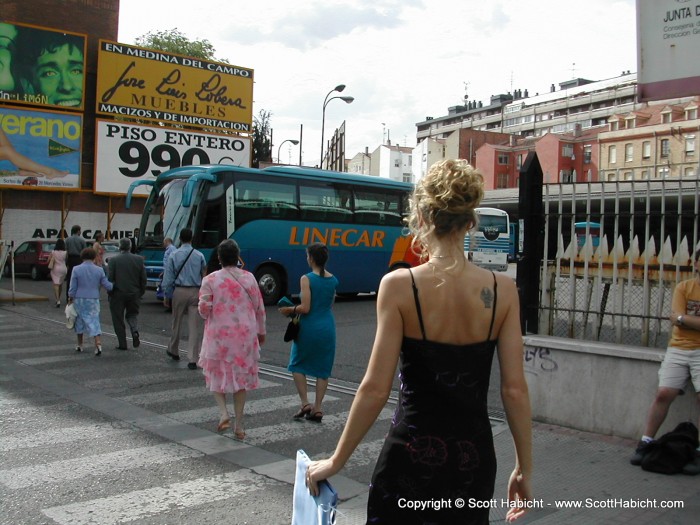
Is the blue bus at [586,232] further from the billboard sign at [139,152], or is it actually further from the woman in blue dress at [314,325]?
the billboard sign at [139,152]

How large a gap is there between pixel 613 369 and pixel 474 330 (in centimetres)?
435

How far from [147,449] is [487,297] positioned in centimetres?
455

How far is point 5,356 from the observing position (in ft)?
35.2

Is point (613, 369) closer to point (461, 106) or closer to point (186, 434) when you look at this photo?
point (186, 434)

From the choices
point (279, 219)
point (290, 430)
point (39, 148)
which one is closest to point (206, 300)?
point (290, 430)

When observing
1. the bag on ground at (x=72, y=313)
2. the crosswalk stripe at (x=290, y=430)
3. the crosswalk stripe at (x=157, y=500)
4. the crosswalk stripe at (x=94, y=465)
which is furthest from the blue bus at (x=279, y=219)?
the crosswalk stripe at (x=157, y=500)

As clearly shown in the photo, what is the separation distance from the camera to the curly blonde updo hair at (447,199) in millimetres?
2594

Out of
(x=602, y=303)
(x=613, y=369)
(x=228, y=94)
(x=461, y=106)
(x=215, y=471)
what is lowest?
(x=215, y=471)

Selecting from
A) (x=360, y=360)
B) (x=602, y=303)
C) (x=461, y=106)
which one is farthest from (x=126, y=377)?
(x=461, y=106)

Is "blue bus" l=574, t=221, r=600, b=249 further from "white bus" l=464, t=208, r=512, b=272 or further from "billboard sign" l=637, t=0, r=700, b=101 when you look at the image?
"white bus" l=464, t=208, r=512, b=272

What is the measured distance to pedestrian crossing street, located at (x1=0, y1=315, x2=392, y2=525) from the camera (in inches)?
194

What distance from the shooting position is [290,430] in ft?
23.1

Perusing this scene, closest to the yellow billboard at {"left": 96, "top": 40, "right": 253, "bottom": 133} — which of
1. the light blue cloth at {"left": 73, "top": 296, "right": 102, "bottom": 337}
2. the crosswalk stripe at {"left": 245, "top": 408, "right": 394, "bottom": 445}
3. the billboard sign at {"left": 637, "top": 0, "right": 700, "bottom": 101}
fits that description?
the light blue cloth at {"left": 73, "top": 296, "right": 102, "bottom": 337}

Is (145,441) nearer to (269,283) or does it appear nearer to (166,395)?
(166,395)
